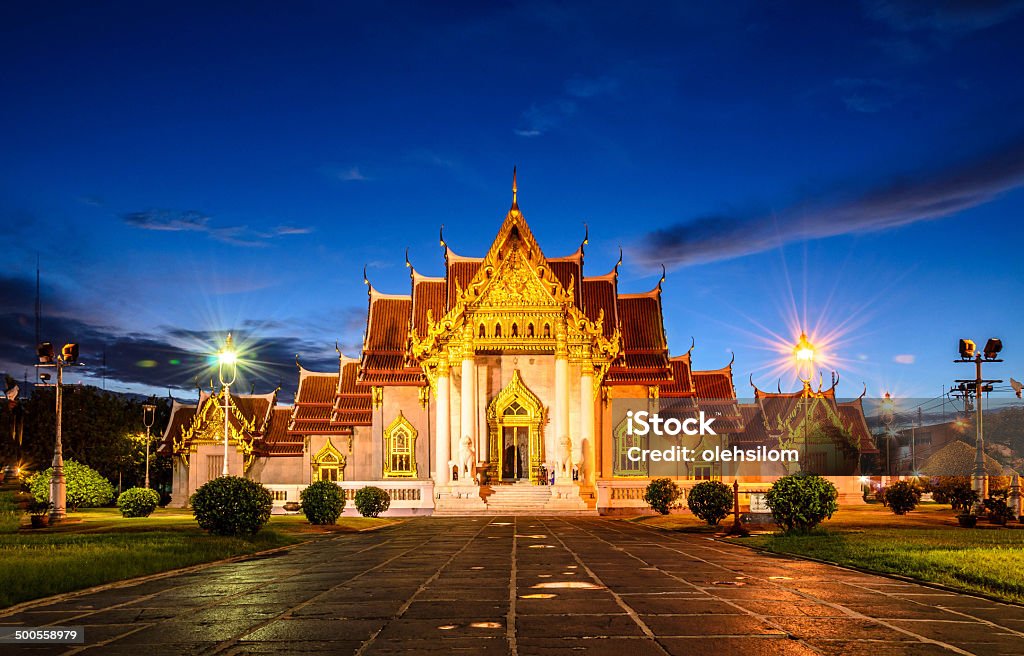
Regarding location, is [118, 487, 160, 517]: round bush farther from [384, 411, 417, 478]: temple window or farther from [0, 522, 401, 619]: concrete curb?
[0, 522, 401, 619]: concrete curb

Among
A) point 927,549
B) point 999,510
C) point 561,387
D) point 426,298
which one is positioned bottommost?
point 999,510

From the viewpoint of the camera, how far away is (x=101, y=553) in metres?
17.9

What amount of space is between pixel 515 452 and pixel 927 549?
30.6 metres

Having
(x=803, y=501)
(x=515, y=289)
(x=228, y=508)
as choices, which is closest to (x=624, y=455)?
(x=515, y=289)

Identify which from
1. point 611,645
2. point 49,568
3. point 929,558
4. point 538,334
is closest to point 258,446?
point 538,334

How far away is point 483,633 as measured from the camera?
10.3 metres

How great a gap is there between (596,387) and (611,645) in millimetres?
Result: 38870

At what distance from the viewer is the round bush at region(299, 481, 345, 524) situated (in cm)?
3120

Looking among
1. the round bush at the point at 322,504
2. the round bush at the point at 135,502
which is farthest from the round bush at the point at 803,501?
the round bush at the point at 135,502

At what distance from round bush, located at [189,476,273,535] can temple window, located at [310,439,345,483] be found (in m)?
31.5

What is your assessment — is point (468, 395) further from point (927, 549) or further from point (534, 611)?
point (534, 611)

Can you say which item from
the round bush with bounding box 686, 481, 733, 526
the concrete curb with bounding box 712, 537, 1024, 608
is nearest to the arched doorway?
the round bush with bounding box 686, 481, 733, 526

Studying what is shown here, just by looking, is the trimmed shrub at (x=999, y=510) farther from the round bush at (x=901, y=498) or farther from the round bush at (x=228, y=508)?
the round bush at (x=228, y=508)

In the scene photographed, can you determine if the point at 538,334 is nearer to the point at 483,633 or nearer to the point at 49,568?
the point at 49,568
